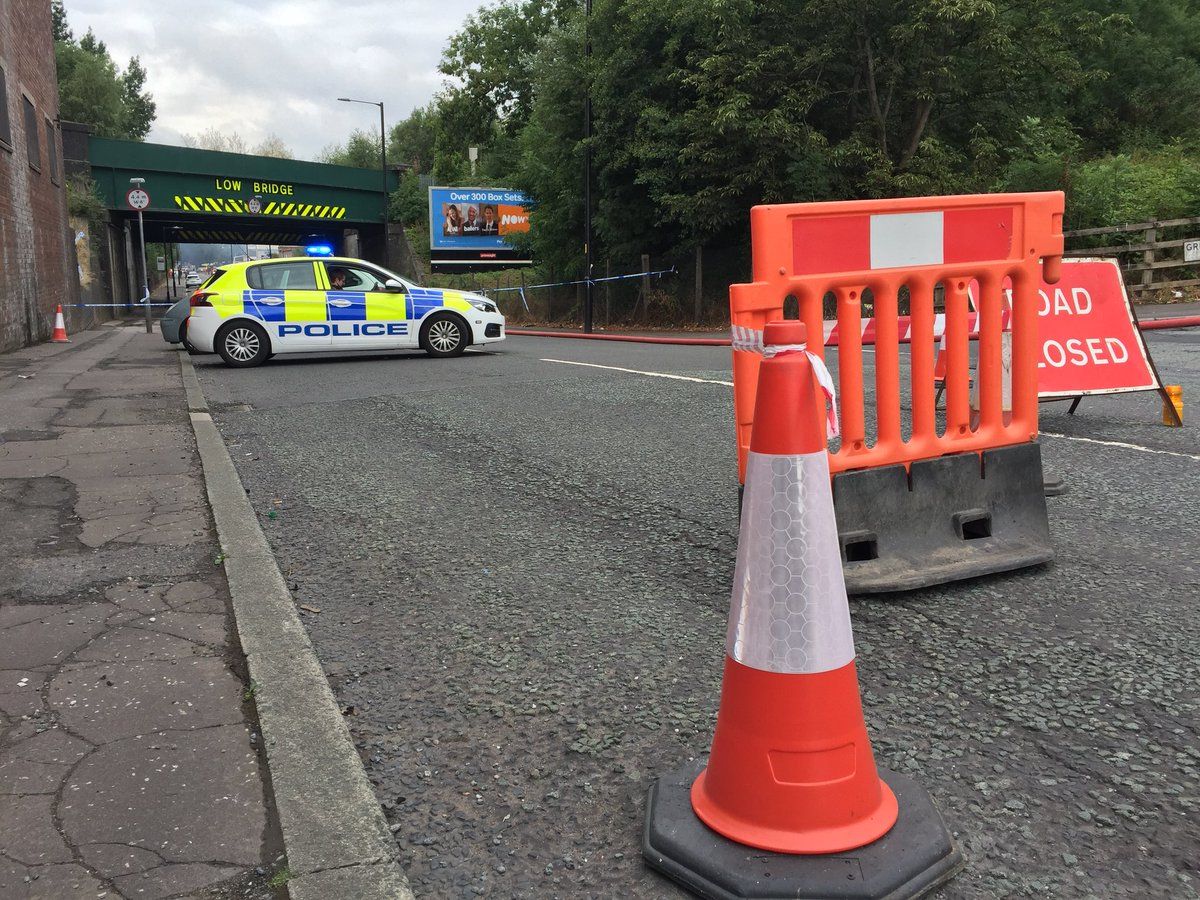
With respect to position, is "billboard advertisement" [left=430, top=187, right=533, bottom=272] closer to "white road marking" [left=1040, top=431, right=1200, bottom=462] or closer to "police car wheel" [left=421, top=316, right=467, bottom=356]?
"police car wheel" [left=421, top=316, right=467, bottom=356]

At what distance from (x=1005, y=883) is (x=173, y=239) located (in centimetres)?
6690

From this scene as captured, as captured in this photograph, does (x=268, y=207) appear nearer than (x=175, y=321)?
No

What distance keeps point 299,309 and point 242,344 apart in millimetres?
933

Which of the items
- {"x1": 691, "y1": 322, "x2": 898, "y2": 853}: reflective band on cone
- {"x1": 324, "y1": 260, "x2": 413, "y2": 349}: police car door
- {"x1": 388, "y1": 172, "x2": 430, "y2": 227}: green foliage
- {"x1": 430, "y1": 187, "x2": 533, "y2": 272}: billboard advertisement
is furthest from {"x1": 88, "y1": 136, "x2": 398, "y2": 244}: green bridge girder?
{"x1": 691, "y1": 322, "x2": 898, "y2": 853}: reflective band on cone

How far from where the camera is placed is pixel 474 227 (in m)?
41.9

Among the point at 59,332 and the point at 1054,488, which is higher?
the point at 59,332

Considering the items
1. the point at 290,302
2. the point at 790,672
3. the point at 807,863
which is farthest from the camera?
the point at 290,302

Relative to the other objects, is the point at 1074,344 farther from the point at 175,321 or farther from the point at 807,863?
the point at 175,321

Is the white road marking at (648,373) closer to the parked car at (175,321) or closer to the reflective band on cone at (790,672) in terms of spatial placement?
the reflective band on cone at (790,672)

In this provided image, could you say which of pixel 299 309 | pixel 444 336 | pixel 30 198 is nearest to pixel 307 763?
pixel 299 309

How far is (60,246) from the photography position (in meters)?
25.3

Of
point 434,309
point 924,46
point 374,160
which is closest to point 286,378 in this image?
point 434,309

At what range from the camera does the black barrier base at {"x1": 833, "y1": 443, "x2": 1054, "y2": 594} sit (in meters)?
3.43

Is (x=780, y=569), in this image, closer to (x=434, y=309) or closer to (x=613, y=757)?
(x=613, y=757)
